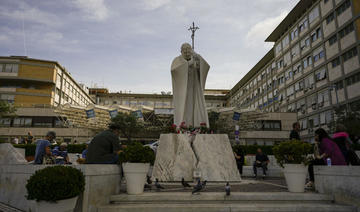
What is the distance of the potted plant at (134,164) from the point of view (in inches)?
216

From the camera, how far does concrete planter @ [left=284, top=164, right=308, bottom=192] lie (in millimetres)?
5703

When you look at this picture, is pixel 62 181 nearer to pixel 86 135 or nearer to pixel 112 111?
pixel 112 111

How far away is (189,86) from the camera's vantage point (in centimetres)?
1058

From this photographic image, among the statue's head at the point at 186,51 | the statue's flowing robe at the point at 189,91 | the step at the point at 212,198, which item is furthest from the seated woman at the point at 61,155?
the statue's head at the point at 186,51

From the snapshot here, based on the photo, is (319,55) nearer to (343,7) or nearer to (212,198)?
(343,7)

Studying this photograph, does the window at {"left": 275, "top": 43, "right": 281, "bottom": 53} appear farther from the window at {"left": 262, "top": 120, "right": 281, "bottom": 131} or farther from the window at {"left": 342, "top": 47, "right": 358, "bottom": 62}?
the window at {"left": 342, "top": 47, "right": 358, "bottom": 62}

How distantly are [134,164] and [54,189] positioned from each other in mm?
1787

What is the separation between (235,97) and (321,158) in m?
68.2

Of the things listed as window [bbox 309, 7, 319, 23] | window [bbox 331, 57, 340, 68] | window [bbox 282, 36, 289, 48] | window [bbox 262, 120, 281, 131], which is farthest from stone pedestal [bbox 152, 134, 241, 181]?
window [bbox 282, 36, 289, 48]

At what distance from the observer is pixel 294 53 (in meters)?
45.2

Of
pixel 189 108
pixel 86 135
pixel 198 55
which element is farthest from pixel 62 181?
pixel 86 135

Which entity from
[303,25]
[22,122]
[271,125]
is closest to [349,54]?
[303,25]

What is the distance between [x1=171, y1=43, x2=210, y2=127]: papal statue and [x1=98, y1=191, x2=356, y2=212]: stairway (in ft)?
16.3

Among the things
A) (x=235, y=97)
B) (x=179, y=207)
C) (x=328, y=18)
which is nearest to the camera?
(x=179, y=207)
